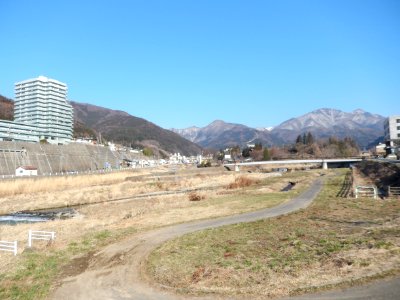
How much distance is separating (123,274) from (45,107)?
466 ft

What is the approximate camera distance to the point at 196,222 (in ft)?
86.6

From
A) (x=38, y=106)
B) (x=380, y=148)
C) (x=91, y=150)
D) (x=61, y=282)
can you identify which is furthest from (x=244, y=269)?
(x=380, y=148)

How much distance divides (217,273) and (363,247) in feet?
20.2

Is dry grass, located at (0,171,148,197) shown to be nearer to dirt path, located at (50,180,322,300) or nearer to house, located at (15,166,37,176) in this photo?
house, located at (15,166,37,176)

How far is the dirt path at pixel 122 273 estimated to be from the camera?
13.0m

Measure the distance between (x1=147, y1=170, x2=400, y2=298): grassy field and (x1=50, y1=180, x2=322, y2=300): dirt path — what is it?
755 millimetres

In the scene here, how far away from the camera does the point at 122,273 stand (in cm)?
1541

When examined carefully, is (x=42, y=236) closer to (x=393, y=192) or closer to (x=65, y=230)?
(x=65, y=230)

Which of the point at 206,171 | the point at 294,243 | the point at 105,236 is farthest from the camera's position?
the point at 206,171

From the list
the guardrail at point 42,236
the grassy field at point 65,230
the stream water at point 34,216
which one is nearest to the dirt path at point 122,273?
the grassy field at point 65,230

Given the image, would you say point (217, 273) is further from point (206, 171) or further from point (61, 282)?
point (206, 171)

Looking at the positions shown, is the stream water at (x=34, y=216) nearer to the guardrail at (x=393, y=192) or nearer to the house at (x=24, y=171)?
the guardrail at (x=393, y=192)

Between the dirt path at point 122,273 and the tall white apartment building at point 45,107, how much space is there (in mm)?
124718

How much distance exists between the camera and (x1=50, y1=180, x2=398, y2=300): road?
42.3 feet
